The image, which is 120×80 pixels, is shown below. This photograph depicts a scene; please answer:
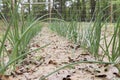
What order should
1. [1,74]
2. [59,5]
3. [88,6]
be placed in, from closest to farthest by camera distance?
[1,74], [88,6], [59,5]

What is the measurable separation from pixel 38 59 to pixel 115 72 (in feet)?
2.53

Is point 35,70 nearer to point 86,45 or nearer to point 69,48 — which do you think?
point 86,45

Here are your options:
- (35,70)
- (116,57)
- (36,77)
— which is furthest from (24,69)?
(116,57)

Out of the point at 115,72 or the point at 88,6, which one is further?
the point at 88,6

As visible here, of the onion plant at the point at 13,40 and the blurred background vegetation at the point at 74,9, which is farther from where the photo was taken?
the blurred background vegetation at the point at 74,9

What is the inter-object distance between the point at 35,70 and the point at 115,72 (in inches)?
18.4

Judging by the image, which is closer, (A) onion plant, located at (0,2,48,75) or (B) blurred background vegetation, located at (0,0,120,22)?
(A) onion plant, located at (0,2,48,75)

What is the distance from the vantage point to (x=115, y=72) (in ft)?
4.62

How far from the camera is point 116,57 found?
1.52 m

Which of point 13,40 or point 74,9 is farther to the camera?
point 74,9

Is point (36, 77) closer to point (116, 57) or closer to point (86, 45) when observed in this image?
point (116, 57)

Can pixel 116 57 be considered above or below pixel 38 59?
above

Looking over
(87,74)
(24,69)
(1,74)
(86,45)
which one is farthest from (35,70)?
(86,45)

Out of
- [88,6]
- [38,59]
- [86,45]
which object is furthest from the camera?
[88,6]
